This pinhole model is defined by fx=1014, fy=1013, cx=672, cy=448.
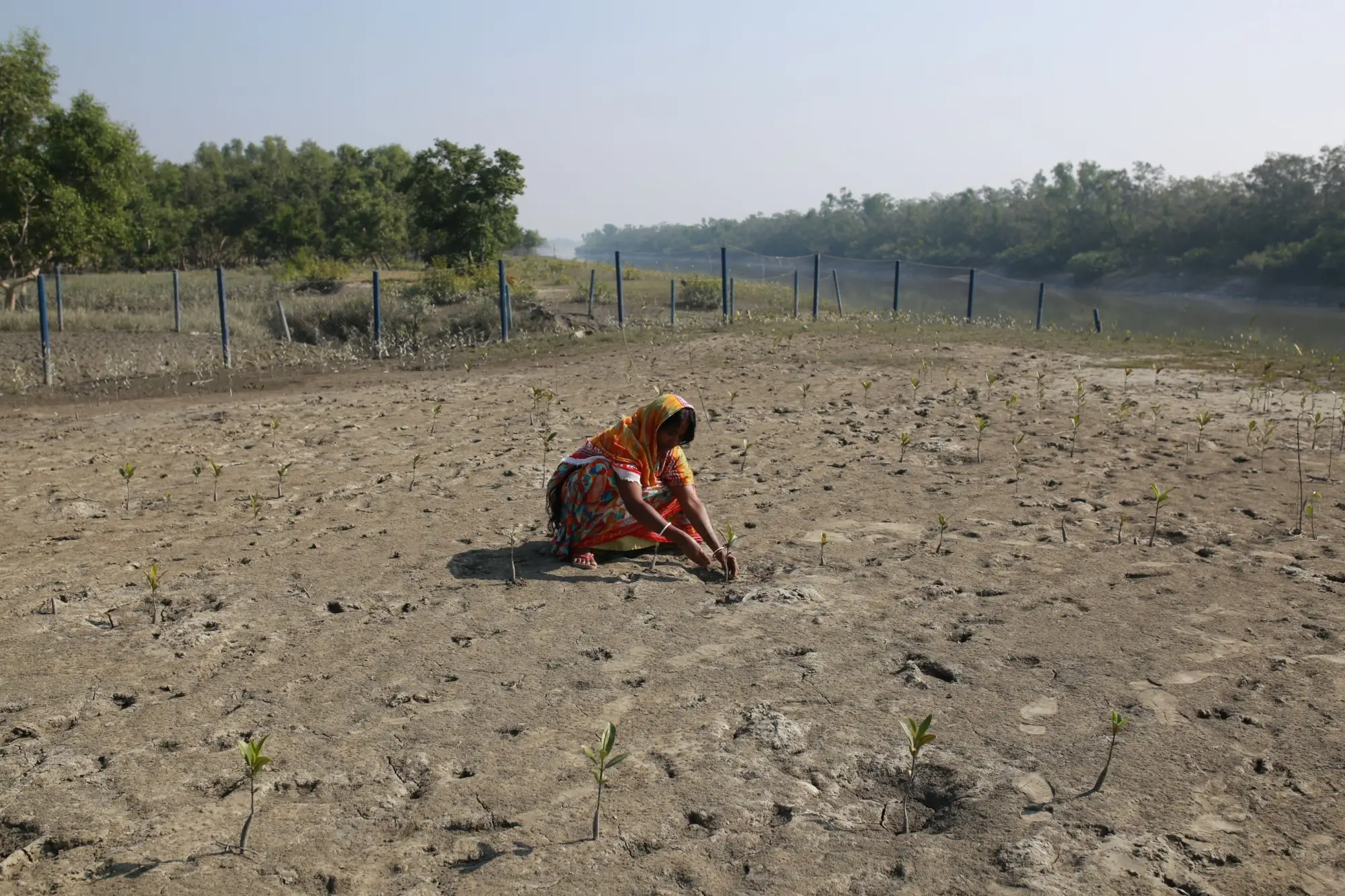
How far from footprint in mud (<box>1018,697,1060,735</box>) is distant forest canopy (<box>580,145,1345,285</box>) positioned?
28.5 metres

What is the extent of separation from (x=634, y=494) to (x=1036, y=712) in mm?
1953

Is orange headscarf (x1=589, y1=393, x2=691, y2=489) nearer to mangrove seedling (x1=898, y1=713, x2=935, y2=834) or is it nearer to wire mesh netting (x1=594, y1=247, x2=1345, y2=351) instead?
mangrove seedling (x1=898, y1=713, x2=935, y2=834)

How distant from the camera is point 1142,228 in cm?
5056

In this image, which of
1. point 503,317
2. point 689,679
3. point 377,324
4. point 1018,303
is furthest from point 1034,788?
point 1018,303

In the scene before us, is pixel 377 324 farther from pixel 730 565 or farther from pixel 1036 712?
pixel 1036 712

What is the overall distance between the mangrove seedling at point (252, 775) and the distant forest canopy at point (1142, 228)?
29216 mm

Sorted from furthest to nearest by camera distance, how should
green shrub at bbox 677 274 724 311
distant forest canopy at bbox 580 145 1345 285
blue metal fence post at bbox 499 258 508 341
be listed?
distant forest canopy at bbox 580 145 1345 285
green shrub at bbox 677 274 724 311
blue metal fence post at bbox 499 258 508 341

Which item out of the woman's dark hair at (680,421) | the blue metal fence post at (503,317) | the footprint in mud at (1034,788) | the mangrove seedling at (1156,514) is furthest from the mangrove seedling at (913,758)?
the blue metal fence post at (503,317)

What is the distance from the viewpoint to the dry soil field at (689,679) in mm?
2592

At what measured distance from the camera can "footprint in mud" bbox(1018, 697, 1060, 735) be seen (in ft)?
10.6

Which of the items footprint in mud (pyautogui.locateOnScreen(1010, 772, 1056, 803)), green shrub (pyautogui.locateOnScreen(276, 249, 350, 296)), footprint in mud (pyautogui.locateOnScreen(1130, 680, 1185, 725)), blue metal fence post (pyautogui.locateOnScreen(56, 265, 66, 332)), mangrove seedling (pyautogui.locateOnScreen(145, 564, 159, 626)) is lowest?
footprint in mud (pyautogui.locateOnScreen(1010, 772, 1056, 803))

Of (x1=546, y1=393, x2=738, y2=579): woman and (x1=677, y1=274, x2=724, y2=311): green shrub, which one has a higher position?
(x1=677, y1=274, x2=724, y2=311): green shrub

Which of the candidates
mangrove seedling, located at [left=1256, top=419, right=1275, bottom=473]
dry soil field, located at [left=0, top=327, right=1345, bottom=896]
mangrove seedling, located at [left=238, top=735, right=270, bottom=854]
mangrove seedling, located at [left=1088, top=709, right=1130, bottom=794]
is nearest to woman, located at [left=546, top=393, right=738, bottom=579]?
dry soil field, located at [left=0, top=327, right=1345, bottom=896]

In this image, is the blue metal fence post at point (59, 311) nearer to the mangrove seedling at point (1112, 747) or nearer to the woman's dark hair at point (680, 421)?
the woman's dark hair at point (680, 421)
